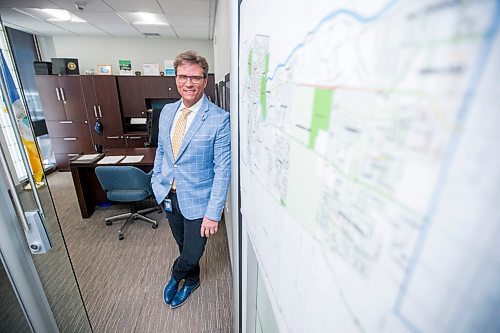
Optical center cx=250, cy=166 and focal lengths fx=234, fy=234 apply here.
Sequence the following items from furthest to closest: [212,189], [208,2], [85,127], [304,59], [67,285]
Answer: [85,127] → [208,2] → [212,189] → [67,285] → [304,59]

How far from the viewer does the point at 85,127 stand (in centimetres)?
451

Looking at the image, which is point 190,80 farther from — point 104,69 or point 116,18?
point 104,69

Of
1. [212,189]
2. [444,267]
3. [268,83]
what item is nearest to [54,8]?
[212,189]

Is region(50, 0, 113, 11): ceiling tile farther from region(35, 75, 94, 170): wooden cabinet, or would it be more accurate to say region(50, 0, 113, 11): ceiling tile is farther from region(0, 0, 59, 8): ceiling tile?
region(35, 75, 94, 170): wooden cabinet

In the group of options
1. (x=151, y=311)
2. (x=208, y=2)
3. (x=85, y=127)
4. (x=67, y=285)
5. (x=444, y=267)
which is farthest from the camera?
(x=85, y=127)

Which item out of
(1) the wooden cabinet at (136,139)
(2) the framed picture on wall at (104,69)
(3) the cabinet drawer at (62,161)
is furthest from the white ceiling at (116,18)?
(3) the cabinet drawer at (62,161)

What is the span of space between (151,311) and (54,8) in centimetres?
440

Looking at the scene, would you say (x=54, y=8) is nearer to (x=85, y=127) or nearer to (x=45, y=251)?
(x=85, y=127)

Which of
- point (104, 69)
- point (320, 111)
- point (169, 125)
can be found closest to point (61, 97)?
point (104, 69)

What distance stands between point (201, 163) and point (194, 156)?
57 mm

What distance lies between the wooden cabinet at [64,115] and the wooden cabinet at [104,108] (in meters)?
0.12

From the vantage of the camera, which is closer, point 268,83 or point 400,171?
point 400,171

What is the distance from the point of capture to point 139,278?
1982 millimetres

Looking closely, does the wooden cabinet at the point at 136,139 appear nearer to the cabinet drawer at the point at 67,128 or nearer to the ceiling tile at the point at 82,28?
the cabinet drawer at the point at 67,128
